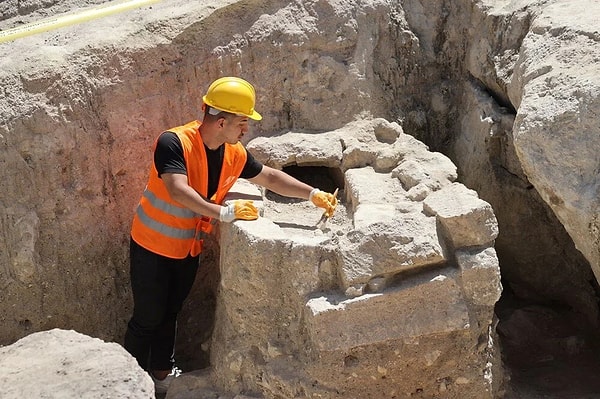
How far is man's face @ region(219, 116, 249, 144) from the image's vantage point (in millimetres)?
4516

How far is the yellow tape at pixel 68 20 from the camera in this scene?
208 inches

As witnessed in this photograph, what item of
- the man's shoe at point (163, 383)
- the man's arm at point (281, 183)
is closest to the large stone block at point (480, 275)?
the man's arm at point (281, 183)

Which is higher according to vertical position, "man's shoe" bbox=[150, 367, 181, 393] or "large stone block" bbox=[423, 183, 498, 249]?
Result: "large stone block" bbox=[423, 183, 498, 249]

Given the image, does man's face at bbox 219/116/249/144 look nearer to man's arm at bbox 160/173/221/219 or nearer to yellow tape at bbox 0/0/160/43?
man's arm at bbox 160/173/221/219

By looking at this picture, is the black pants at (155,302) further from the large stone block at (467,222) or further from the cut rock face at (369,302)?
the large stone block at (467,222)

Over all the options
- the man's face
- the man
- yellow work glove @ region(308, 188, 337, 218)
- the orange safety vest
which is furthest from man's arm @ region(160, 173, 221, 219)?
yellow work glove @ region(308, 188, 337, 218)

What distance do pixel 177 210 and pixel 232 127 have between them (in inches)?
20.8

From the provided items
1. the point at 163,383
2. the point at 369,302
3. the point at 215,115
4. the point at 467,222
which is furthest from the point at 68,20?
the point at 467,222

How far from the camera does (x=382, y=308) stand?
164 inches

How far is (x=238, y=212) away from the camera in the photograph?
4.42 metres

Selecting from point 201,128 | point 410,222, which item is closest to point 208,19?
point 201,128

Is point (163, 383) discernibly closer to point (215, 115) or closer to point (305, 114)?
point (215, 115)

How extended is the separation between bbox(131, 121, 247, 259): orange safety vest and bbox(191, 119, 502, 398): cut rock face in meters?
0.25

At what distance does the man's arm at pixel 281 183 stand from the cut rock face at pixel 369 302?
0.33 metres
